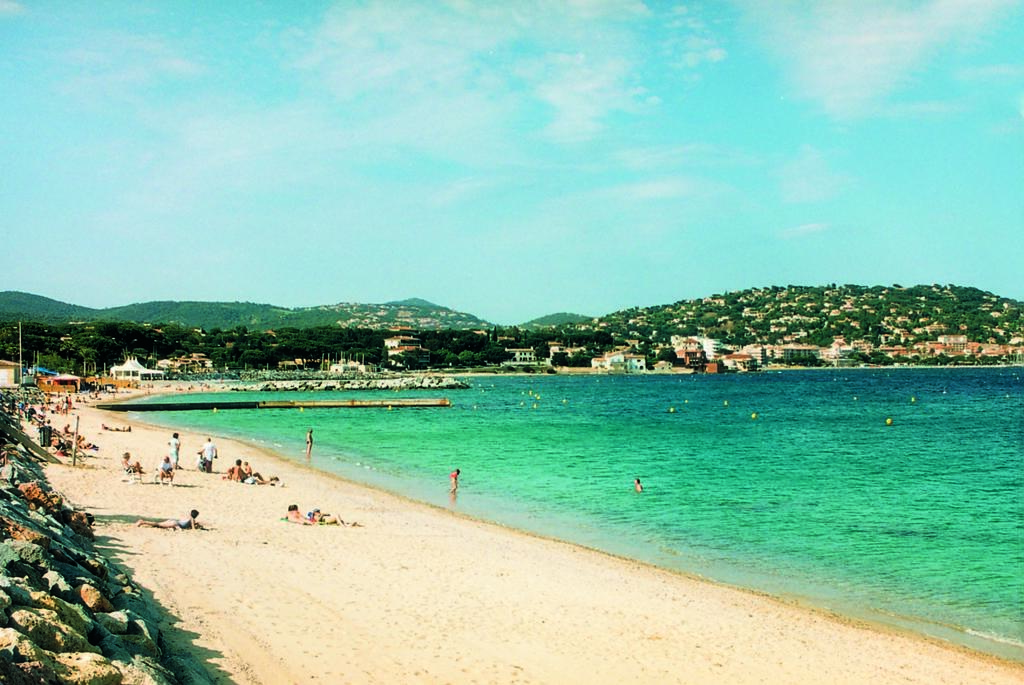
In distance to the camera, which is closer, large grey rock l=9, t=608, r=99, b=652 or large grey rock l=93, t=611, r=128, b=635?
large grey rock l=9, t=608, r=99, b=652

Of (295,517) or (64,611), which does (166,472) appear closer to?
(295,517)

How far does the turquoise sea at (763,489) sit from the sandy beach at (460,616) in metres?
1.55

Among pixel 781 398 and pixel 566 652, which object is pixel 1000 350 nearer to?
pixel 781 398

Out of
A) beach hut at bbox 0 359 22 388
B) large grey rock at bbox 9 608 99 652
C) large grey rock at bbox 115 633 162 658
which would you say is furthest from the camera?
beach hut at bbox 0 359 22 388

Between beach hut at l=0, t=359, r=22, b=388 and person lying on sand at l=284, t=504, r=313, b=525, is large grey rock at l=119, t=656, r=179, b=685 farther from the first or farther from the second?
beach hut at l=0, t=359, r=22, b=388

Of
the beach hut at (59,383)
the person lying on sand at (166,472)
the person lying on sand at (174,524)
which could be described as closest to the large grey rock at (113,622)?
the person lying on sand at (174,524)

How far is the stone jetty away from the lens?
493cm

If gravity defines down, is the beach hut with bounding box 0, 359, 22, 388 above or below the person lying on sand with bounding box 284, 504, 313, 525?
above

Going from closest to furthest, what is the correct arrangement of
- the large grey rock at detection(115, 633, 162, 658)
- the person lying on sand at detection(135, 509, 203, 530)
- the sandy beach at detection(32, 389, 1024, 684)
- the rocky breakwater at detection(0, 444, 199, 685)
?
the rocky breakwater at detection(0, 444, 199, 685) < the large grey rock at detection(115, 633, 162, 658) < the sandy beach at detection(32, 389, 1024, 684) < the person lying on sand at detection(135, 509, 203, 530)

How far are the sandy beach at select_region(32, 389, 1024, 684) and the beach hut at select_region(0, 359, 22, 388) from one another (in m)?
54.0

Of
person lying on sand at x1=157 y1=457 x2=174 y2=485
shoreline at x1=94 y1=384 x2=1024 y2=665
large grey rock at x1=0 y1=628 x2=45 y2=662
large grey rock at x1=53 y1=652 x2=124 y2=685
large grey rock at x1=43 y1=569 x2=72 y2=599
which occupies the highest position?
large grey rock at x1=0 y1=628 x2=45 y2=662

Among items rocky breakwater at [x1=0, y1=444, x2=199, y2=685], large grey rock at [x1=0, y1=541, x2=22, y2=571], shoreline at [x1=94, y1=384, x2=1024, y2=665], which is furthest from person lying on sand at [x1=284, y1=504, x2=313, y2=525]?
large grey rock at [x1=0, y1=541, x2=22, y2=571]

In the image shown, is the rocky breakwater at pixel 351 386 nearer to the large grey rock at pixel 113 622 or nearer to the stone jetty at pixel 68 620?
the stone jetty at pixel 68 620

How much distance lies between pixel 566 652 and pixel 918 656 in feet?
14.3
